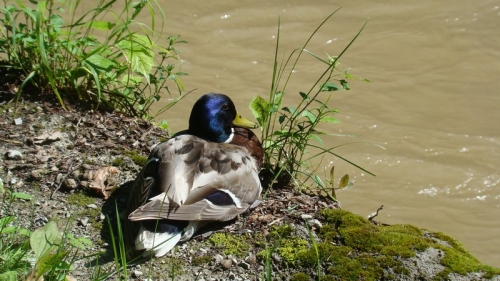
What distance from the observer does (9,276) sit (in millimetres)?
2906

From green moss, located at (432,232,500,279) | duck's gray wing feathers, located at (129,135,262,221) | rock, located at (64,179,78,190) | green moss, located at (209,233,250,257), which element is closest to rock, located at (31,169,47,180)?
rock, located at (64,179,78,190)

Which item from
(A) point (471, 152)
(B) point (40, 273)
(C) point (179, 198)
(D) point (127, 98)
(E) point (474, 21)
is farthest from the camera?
(E) point (474, 21)

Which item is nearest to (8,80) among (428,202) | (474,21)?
(428,202)

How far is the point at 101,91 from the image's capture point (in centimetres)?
477

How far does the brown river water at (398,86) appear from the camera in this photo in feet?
22.2

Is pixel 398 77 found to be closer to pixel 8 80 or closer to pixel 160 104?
pixel 160 104

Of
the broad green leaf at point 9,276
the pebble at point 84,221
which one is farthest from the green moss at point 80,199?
the broad green leaf at point 9,276

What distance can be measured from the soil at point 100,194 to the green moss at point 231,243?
0.8 inches

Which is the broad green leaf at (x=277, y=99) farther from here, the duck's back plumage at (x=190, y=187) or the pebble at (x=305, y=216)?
the pebble at (x=305, y=216)

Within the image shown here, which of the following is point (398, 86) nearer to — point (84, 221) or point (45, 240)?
point (84, 221)

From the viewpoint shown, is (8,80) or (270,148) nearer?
(270,148)

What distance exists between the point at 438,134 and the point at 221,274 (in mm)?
4597

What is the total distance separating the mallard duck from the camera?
11.7 feet

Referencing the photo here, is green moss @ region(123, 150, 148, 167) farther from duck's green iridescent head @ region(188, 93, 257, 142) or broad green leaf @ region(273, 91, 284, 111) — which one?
broad green leaf @ region(273, 91, 284, 111)
